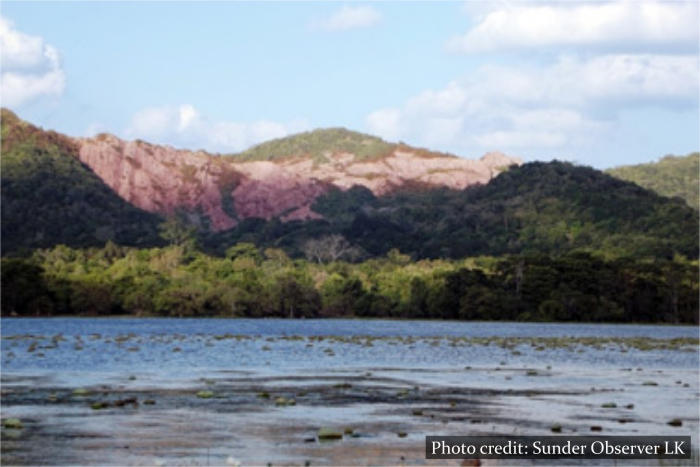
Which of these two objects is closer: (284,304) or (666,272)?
(666,272)

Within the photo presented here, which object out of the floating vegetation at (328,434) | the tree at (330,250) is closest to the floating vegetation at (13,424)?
the floating vegetation at (328,434)

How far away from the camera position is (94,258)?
135 m

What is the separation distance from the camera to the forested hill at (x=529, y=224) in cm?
15162

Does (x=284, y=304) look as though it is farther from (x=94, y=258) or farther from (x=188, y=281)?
(x=94, y=258)

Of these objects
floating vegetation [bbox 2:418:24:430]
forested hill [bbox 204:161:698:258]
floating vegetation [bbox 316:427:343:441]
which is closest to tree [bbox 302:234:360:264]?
forested hill [bbox 204:161:698:258]

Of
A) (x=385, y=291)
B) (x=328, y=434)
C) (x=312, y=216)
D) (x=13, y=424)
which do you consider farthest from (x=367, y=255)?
(x=328, y=434)

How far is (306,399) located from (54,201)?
140063mm

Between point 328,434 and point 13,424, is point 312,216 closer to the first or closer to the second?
point 13,424

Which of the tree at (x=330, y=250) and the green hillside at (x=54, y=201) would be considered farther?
the tree at (x=330, y=250)

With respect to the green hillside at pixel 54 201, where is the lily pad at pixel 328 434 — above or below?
below

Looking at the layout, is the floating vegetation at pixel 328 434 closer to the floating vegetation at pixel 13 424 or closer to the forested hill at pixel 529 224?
the floating vegetation at pixel 13 424

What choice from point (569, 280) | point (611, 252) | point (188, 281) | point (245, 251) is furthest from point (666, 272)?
point (245, 251)

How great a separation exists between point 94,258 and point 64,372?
320ft

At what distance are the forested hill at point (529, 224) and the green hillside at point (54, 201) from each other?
47.7 feet
